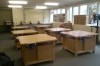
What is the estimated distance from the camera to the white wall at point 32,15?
12.5m

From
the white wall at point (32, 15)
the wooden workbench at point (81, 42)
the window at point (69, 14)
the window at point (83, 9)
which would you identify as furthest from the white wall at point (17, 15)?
the wooden workbench at point (81, 42)

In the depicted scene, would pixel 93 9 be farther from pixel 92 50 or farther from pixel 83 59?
pixel 83 59

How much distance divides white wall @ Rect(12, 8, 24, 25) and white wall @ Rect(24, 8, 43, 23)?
659mm

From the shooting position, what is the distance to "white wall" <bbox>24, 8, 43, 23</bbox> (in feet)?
40.9

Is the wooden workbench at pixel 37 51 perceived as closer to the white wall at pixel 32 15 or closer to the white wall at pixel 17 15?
the white wall at pixel 17 15

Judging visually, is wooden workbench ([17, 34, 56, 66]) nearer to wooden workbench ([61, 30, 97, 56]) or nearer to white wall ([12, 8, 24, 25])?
wooden workbench ([61, 30, 97, 56])

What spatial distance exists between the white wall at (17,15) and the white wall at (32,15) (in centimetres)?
66

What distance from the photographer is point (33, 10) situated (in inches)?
502

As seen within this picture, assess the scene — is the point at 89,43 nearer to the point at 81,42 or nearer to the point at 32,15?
the point at 81,42

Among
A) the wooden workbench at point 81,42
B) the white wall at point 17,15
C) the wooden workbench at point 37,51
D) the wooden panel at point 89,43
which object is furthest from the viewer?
the white wall at point 17,15

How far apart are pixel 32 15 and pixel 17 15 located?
1.73 metres

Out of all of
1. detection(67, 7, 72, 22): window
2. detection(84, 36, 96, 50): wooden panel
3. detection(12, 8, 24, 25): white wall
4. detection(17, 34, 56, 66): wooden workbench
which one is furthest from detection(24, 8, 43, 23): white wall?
detection(17, 34, 56, 66): wooden workbench

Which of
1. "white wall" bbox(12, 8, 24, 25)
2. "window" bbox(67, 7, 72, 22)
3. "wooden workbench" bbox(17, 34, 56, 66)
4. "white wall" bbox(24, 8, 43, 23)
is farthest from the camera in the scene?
"white wall" bbox(24, 8, 43, 23)

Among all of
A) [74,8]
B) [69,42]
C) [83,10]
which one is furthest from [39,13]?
[69,42]
